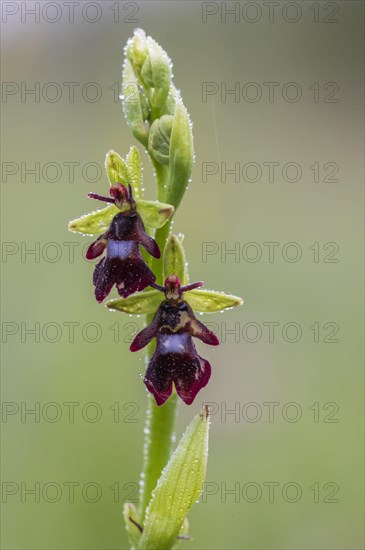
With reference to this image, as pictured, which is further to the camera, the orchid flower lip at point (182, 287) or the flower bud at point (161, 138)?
the flower bud at point (161, 138)

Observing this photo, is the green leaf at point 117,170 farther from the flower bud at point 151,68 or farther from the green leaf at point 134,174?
the flower bud at point 151,68

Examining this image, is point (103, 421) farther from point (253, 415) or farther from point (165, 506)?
point (165, 506)

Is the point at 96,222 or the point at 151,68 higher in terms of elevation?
the point at 151,68

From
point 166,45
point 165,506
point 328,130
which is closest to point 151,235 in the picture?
point 165,506

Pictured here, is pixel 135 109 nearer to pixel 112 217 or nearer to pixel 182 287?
pixel 112 217

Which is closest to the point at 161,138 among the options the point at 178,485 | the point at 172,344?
the point at 172,344

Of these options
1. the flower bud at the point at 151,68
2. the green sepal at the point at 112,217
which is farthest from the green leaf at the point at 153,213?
the flower bud at the point at 151,68
